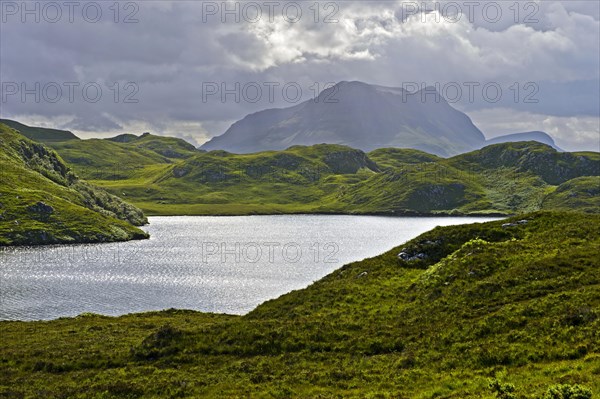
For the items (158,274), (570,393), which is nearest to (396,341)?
(570,393)

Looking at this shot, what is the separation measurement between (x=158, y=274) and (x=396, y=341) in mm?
99677

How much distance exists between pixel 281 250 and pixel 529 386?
146 metres

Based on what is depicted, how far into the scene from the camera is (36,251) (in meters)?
163

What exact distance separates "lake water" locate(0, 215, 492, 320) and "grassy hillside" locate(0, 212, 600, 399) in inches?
1495

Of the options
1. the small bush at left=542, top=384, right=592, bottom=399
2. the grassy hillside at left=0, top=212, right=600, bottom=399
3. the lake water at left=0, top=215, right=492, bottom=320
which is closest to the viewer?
the small bush at left=542, top=384, right=592, bottom=399

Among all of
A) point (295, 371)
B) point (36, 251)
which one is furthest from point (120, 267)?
point (295, 371)

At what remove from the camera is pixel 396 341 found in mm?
34500

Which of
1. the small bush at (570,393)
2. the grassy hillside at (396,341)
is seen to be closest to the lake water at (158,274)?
the grassy hillside at (396,341)

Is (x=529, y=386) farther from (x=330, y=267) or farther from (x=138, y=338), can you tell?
(x=330, y=267)

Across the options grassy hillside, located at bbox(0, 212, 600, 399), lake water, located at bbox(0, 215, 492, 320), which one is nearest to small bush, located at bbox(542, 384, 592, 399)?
grassy hillside, located at bbox(0, 212, 600, 399)

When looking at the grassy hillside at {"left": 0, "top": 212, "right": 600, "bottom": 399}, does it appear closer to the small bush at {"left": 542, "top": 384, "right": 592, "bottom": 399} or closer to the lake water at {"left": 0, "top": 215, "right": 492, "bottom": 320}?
the small bush at {"left": 542, "top": 384, "right": 592, "bottom": 399}

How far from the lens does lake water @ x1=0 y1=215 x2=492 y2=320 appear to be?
90.4 metres

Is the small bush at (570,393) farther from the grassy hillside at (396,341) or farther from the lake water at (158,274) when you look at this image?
the lake water at (158,274)

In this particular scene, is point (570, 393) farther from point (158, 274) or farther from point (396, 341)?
point (158, 274)
